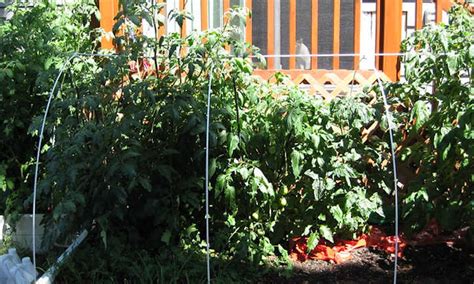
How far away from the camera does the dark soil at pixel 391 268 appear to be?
418 centimetres

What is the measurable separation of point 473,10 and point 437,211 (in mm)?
1931

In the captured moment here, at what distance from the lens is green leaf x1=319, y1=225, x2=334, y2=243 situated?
4.31 meters

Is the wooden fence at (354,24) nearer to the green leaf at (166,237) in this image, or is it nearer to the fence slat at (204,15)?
the fence slat at (204,15)

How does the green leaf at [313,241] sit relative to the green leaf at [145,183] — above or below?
below

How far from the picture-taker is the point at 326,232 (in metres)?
4.33

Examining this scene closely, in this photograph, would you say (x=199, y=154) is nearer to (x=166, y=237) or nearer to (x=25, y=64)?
(x=166, y=237)

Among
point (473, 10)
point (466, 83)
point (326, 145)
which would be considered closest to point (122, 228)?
point (326, 145)

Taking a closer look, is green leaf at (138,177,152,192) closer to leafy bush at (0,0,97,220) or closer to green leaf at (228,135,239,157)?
green leaf at (228,135,239,157)

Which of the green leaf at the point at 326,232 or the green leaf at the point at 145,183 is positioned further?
the green leaf at the point at 326,232

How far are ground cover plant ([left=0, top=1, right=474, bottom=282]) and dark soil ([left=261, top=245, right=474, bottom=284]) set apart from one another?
0.19 meters

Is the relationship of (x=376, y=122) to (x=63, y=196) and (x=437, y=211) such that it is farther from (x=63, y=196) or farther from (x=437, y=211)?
(x=63, y=196)

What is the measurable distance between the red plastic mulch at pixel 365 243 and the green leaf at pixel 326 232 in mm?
186

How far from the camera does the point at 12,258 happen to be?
4297 millimetres

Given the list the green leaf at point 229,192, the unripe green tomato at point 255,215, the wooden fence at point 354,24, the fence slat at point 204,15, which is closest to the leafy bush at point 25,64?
the wooden fence at point 354,24
